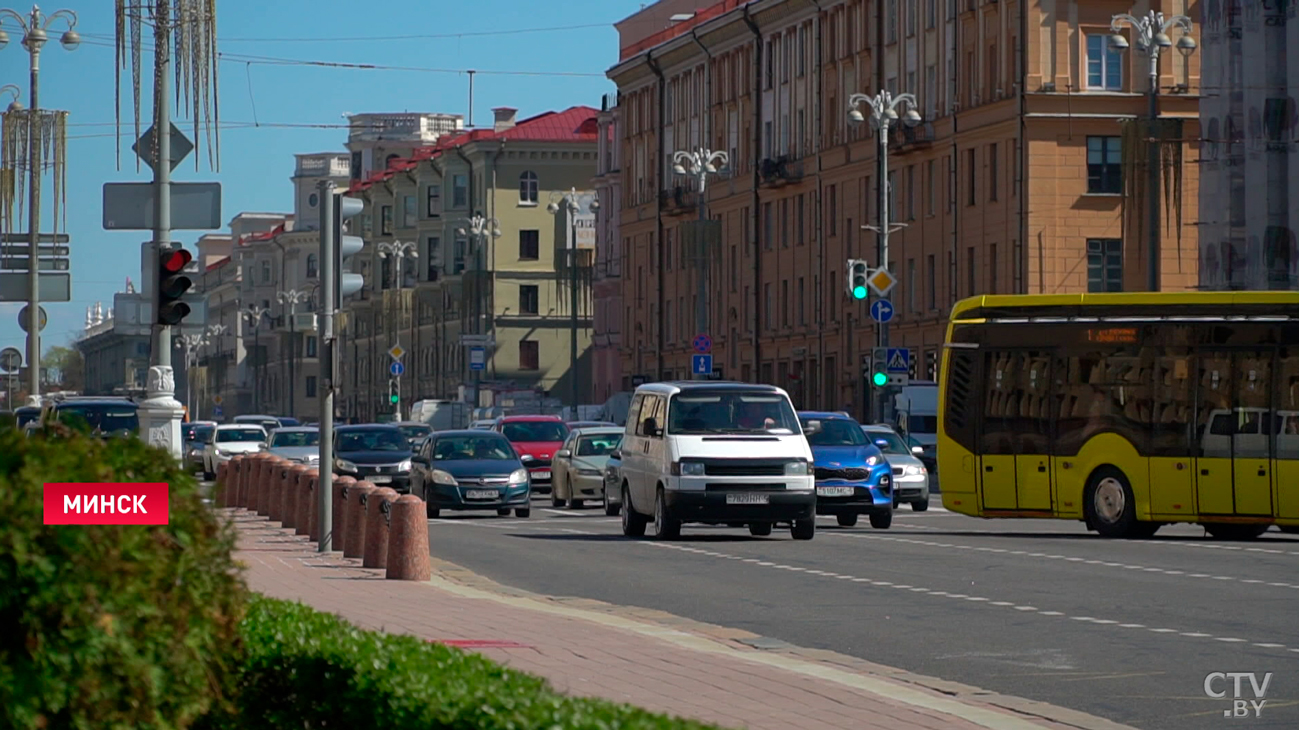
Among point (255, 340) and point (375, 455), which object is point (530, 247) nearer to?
point (255, 340)

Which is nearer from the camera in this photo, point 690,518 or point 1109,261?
point 690,518

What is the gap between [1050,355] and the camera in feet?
97.8

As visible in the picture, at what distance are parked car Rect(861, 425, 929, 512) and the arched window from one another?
83.4 meters

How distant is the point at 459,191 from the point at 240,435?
64.0 meters

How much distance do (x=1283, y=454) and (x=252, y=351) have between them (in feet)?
492

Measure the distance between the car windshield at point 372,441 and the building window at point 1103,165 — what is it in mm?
29383

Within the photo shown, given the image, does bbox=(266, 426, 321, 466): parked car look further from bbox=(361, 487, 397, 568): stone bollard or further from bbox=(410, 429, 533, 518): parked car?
bbox=(361, 487, 397, 568): stone bollard

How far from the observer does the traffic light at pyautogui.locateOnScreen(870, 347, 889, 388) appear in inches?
1912

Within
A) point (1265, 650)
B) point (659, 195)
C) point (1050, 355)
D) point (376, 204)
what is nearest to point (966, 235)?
point (659, 195)

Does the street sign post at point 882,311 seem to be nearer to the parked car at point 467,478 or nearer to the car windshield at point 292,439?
the car windshield at point 292,439

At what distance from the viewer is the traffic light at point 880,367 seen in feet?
159

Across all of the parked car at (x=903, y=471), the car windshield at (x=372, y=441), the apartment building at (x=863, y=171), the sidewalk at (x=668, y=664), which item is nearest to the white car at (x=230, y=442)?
the car windshield at (x=372, y=441)

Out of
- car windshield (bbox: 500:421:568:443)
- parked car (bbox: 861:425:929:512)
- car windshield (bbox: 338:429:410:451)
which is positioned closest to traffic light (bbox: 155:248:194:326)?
parked car (bbox: 861:425:929:512)

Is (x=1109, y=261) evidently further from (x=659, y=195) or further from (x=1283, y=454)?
(x=1283, y=454)
